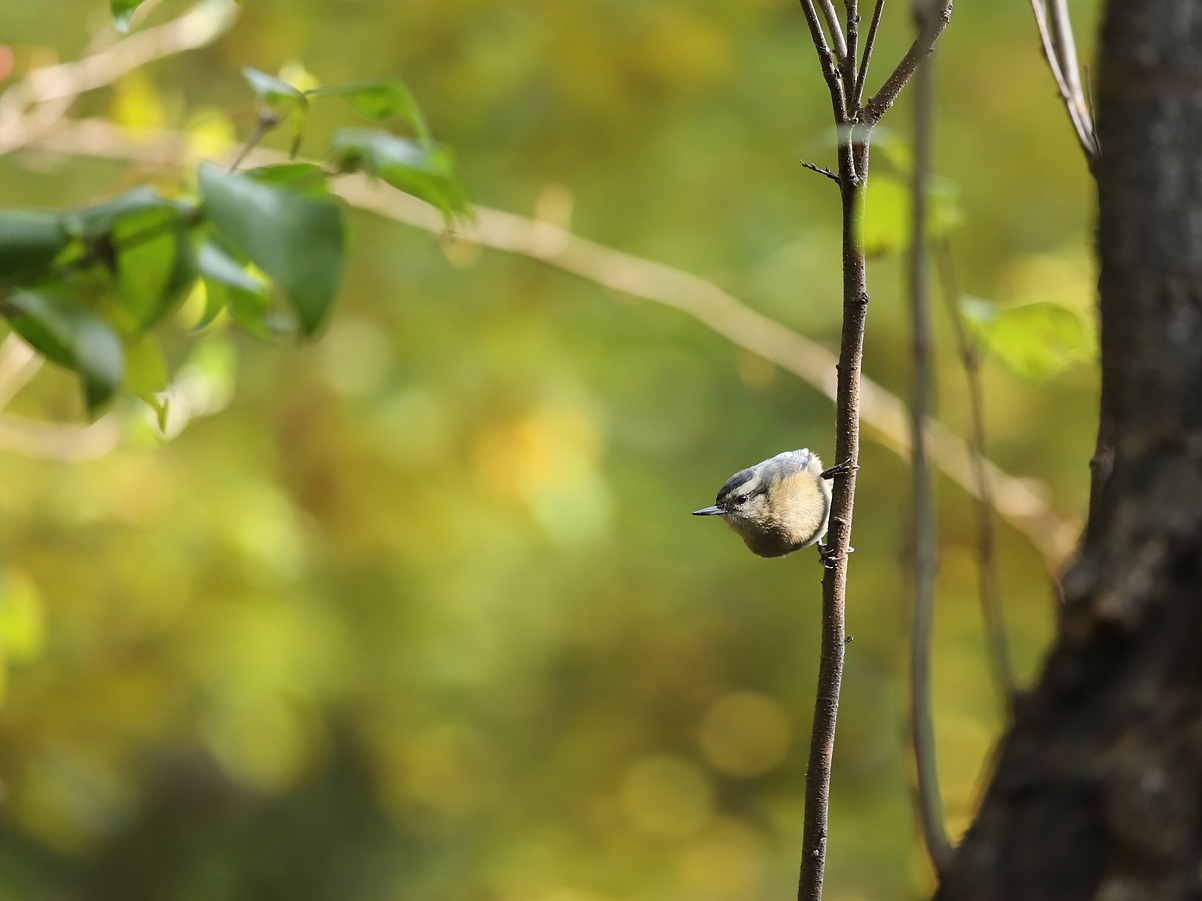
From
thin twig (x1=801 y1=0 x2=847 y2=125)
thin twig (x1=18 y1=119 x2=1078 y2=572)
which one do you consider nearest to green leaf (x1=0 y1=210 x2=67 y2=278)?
thin twig (x1=801 y1=0 x2=847 y2=125)

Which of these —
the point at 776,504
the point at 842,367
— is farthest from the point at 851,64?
the point at 776,504

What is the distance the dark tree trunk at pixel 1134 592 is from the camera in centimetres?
31

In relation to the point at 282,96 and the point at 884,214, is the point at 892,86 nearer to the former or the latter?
the point at 884,214

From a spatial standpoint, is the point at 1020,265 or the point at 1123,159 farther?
the point at 1020,265

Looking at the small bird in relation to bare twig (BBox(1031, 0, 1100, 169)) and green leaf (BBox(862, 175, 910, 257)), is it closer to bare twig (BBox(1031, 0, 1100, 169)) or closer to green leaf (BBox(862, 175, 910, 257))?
green leaf (BBox(862, 175, 910, 257))

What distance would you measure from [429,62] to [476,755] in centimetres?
198

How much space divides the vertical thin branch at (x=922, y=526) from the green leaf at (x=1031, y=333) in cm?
36

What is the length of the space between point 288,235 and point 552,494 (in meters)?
1.89

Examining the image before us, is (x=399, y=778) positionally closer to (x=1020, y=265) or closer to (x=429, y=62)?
(x=429, y=62)

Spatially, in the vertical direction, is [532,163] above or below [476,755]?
above

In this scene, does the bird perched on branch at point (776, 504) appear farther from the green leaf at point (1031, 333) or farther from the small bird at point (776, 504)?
the green leaf at point (1031, 333)

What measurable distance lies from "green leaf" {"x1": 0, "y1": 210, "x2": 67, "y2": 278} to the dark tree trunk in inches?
18.7

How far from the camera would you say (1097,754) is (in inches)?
12.5

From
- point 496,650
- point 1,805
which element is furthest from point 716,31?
point 1,805
